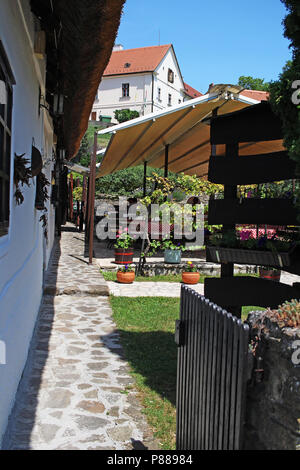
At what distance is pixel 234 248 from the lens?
3.84m

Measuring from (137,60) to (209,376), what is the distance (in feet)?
195

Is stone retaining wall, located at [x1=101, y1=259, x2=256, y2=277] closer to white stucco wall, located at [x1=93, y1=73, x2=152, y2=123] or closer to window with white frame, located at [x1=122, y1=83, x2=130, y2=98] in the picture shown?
A: white stucco wall, located at [x1=93, y1=73, x2=152, y2=123]

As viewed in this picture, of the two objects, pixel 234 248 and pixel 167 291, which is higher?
pixel 234 248

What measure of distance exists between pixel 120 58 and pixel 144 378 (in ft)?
199

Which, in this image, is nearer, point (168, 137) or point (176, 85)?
point (168, 137)

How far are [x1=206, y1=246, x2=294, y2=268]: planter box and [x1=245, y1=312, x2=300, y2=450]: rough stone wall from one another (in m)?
1.44

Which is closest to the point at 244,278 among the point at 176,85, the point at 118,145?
the point at 118,145

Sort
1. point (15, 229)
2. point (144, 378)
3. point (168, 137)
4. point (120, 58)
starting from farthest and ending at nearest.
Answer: point (120, 58)
point (168, 137)
point (144, 378)
point (15, 229)

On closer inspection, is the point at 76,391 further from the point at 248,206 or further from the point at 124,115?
the point at 124,115

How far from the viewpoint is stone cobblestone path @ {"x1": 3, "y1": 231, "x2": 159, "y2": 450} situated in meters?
3.02

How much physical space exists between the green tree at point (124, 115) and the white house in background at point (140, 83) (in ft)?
6.64

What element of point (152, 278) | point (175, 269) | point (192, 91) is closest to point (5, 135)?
point (152, 278)

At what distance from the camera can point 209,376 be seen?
2.31 meters

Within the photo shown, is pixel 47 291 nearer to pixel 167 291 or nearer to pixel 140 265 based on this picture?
pixel 167 291
